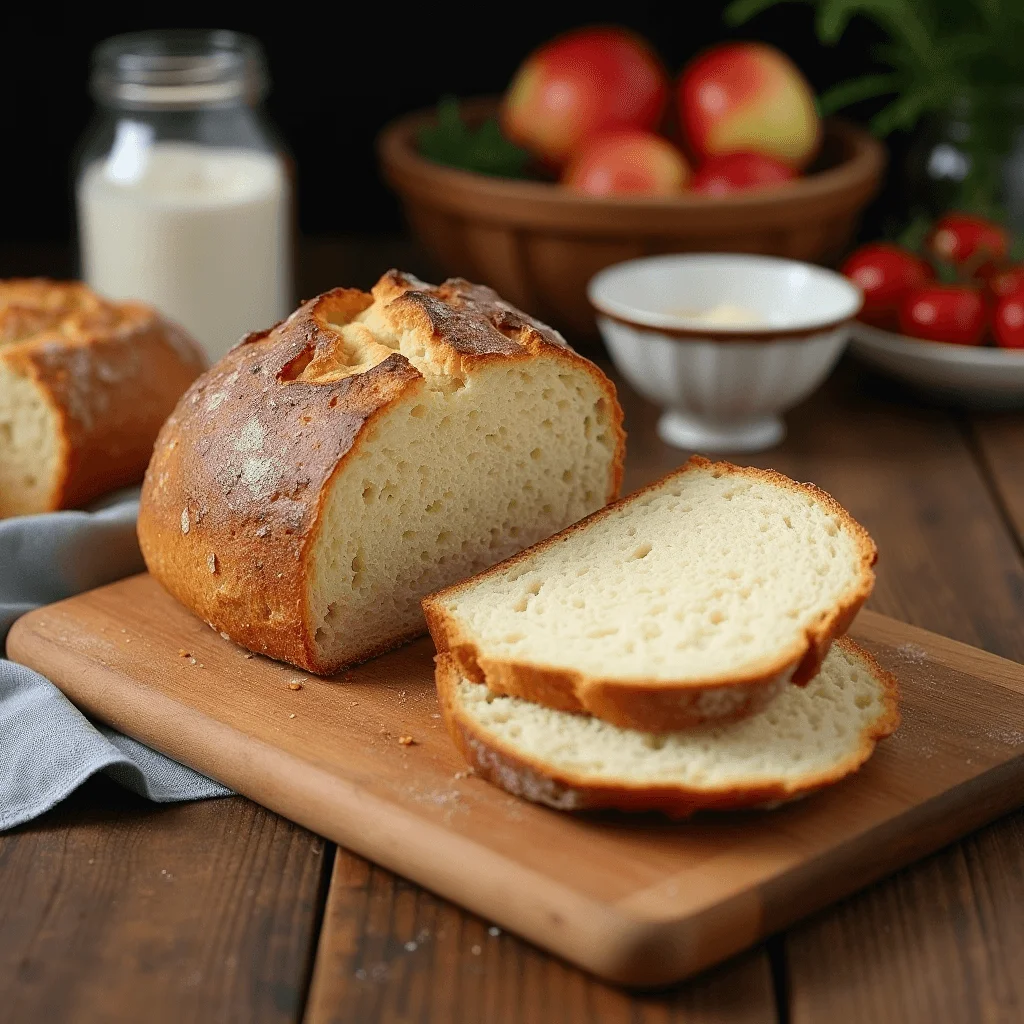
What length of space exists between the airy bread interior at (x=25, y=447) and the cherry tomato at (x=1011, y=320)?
2.55 meters

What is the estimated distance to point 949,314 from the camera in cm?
409

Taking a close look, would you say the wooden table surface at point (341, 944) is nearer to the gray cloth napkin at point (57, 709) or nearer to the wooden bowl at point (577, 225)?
the gray cloth napkin at point (57, 709)

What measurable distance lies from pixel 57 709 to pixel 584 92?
2745mm

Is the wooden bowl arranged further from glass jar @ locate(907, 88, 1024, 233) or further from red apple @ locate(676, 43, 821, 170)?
glass jar @ locate(907, 88, 1024, 233)

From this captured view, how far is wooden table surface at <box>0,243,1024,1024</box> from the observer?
1.87m

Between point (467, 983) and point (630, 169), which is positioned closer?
point (467, 983)

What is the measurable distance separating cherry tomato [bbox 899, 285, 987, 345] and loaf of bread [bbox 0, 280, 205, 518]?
81.4 inches

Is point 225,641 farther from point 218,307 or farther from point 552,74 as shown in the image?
point 552,74

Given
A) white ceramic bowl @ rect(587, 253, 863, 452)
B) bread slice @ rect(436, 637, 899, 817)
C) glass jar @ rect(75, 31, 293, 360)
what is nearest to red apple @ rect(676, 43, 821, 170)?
white ceramic bowl @ rect(587, 253, 863, 452)

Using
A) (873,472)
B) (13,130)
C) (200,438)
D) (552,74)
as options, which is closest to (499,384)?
(200,438)

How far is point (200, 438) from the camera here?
104 inches

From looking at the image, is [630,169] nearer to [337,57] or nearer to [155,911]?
[337,57]

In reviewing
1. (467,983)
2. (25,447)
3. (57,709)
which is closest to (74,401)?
(25,447)

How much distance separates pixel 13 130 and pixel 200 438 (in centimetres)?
318
